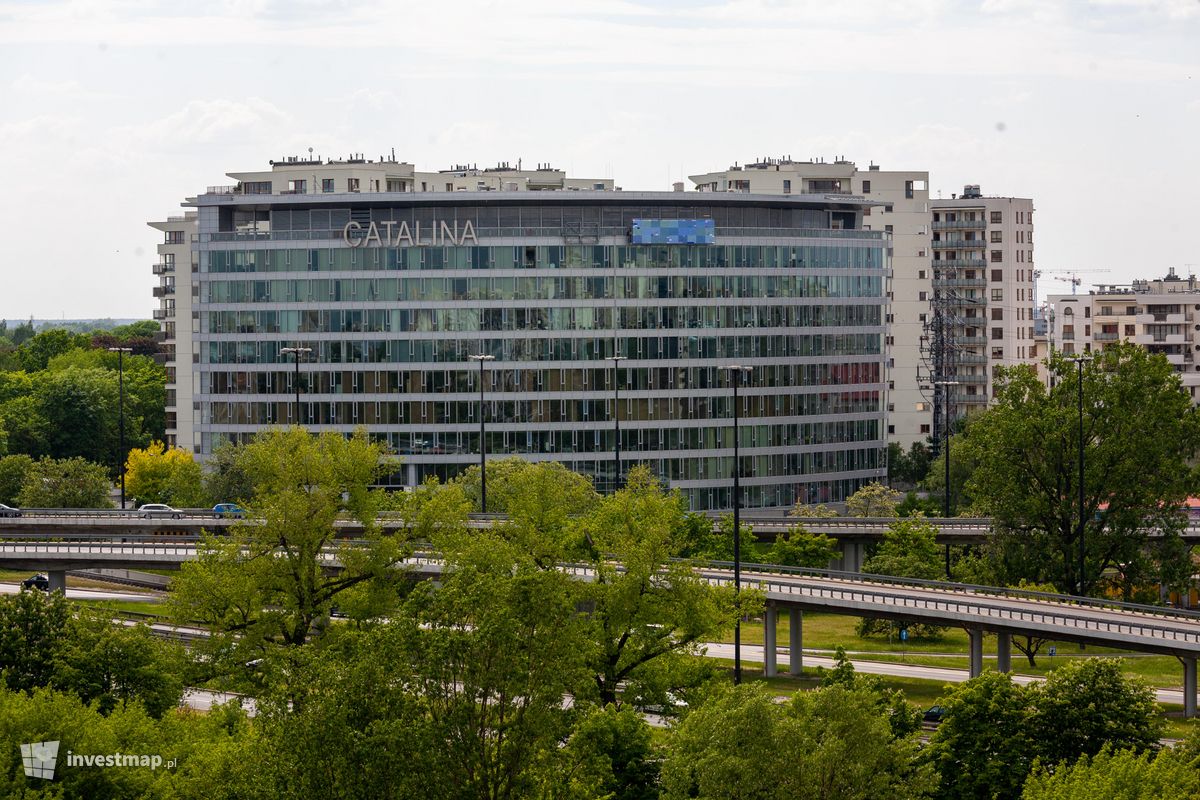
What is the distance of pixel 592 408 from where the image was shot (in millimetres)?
143750

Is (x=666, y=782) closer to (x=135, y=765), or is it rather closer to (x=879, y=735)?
(x=879, y=735)

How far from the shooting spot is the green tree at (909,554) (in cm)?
10069

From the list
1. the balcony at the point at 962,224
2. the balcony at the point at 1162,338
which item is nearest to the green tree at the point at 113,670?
the balcony at the point at 962,224

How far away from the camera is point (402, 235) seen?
141 meters

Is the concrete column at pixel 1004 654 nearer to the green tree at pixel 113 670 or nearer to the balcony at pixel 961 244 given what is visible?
the green tree at pixel 113 670

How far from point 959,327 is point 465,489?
Answer: 92638 millimetres

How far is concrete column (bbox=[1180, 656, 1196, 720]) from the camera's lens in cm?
7556

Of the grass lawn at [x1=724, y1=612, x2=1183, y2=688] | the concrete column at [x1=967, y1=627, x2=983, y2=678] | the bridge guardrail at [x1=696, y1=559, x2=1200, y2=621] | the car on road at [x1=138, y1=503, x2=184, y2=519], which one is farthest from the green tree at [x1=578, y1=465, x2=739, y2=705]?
the car on road at [x1=138, y1=503, x2=184, y2=519]

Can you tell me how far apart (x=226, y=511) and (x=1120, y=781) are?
3218 inches

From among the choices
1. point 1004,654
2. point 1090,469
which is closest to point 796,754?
point 1004,654

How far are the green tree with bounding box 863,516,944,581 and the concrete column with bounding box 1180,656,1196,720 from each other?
25.0 m

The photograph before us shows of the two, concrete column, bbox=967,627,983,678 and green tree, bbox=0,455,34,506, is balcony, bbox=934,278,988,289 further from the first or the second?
concrete column, bbox=967,627,983,678

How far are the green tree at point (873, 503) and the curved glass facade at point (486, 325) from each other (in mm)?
12228

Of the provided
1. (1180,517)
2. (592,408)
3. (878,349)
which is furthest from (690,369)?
(1180,517)
